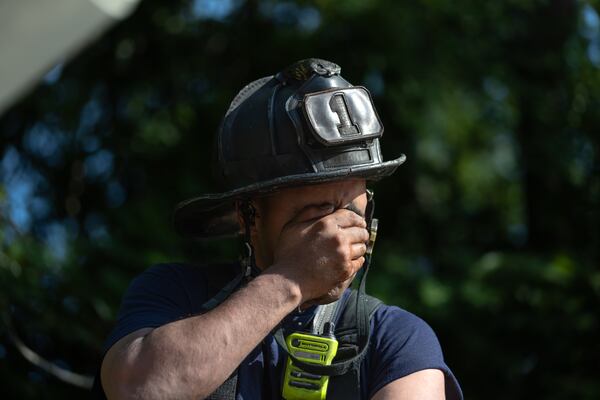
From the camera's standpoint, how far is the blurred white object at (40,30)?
7.58 ft

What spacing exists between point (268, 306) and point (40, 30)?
985mm

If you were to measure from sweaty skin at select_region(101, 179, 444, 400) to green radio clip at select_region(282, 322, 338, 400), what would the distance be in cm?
12

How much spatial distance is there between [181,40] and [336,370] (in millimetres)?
4802

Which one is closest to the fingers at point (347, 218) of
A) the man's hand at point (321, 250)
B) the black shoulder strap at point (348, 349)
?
the man's hand at point (321, 250)

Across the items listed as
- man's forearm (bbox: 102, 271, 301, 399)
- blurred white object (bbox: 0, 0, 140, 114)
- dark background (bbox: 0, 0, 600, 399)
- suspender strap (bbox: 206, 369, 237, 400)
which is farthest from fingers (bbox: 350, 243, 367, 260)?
dark background (bbox: 0, 0, 600, 399)

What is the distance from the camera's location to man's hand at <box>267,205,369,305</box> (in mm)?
2910

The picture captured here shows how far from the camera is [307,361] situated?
9.89ft

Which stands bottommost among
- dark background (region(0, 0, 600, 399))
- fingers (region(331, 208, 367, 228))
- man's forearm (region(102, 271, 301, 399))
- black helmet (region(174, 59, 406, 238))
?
dark background (region(0, 0, 600, 399))

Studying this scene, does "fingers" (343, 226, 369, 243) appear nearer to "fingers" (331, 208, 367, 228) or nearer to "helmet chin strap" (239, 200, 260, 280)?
"fingers" (331, 208, 367, 228)

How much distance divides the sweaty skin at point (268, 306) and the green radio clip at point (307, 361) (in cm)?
12

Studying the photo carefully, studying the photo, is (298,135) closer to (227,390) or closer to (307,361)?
(307,361)

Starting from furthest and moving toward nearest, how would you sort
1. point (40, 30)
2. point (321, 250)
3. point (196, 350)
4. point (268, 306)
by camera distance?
point (321, 250) → point (268, 306) → point (196, 350) → point (40, 30)

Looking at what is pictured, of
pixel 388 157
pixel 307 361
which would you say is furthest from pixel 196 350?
pixel 388 157

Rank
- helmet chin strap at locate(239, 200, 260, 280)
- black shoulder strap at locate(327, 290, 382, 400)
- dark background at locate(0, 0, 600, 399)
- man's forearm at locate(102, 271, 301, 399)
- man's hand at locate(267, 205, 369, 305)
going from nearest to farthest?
man's forearm at locate(102, 271, 301, 399) → man's hand at locate(267, 205, 369, 305) → black shoulder strap at locate(327, 290, 382, 400) → helmet chin strap at locate(239, 200, 260, 280) → dark background at locate(0, 0, 600, 399)
